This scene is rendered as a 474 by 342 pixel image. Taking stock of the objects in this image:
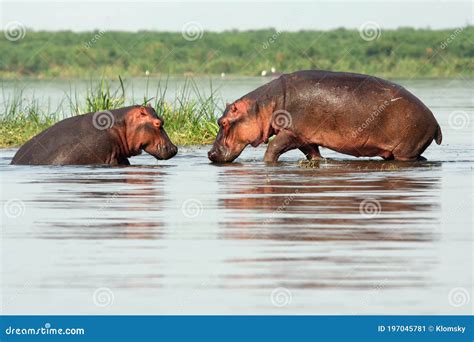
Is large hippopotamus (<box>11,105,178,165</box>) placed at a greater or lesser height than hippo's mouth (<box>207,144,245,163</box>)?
greater

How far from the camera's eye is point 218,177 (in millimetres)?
13625

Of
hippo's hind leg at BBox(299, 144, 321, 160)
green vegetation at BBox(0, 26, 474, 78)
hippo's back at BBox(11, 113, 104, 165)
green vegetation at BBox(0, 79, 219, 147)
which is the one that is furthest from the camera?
green vegetation at BBox(0, 26, 474, 78)

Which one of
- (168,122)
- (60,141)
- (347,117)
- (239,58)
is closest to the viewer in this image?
(60,141)

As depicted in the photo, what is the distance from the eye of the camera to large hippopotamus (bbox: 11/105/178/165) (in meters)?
14.5

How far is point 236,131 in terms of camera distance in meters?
15.4

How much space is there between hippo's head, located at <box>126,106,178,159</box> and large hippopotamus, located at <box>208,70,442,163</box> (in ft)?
3.66

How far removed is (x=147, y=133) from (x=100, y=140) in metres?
0.56

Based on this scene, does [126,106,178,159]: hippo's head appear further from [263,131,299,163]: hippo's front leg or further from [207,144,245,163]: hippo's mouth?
[263,131,299,163]: hippo's front leg

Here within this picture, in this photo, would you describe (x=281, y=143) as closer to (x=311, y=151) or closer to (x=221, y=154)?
(x=311, y=151)

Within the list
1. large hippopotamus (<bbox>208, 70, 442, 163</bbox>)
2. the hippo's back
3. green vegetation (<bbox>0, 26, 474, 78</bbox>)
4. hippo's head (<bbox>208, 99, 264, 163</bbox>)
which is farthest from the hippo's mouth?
green vegetation (<bbox>0, 26, 474, 78</bbox>)

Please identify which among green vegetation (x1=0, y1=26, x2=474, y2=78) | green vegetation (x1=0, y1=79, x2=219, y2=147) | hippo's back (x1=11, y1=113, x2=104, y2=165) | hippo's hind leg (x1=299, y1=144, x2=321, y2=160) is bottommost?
hippo's hind leg (x1=299, y1=144, x2=321, y2=160)

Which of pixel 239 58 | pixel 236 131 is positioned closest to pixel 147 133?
pixel 236 131

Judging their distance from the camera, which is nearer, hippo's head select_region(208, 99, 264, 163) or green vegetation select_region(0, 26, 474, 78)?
hippo's head select_region(208, 99, 264, 163)

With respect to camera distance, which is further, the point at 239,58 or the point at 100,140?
the point at 239,58
